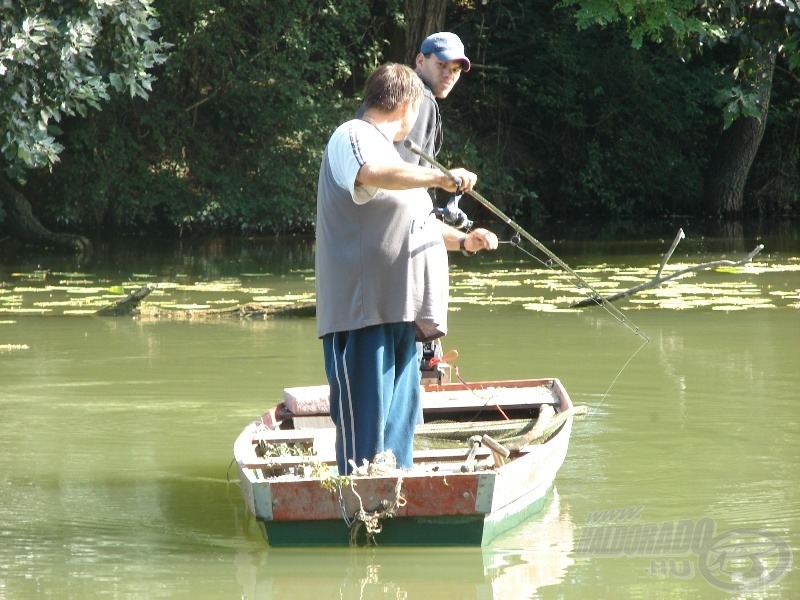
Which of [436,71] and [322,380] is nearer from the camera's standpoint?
[436,71]

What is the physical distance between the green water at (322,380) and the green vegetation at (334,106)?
2.61 meters

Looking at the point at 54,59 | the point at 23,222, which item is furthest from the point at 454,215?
the point at 23,222

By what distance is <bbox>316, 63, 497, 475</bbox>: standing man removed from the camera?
452 centimetres

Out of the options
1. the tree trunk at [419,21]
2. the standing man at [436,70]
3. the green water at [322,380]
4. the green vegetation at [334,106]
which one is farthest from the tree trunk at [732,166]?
the standing man at [436,70]

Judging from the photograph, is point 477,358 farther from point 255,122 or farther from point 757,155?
point 757,155

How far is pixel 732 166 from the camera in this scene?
2442cm

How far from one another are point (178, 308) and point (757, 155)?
16.7 m

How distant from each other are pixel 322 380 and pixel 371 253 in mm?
3846

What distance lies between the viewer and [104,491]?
18.9 feet

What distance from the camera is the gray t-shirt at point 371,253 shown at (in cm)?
452

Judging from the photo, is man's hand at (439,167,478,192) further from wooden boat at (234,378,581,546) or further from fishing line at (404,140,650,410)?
wooden boat at (234,378,581,546)

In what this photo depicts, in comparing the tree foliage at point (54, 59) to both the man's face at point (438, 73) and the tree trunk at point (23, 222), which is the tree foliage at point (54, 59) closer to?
the tree trunk at point (23, 222)

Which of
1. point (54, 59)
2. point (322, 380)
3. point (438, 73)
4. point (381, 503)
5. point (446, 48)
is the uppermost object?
point (54, 59)

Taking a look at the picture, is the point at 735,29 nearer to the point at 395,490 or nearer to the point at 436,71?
the point at 436,71
